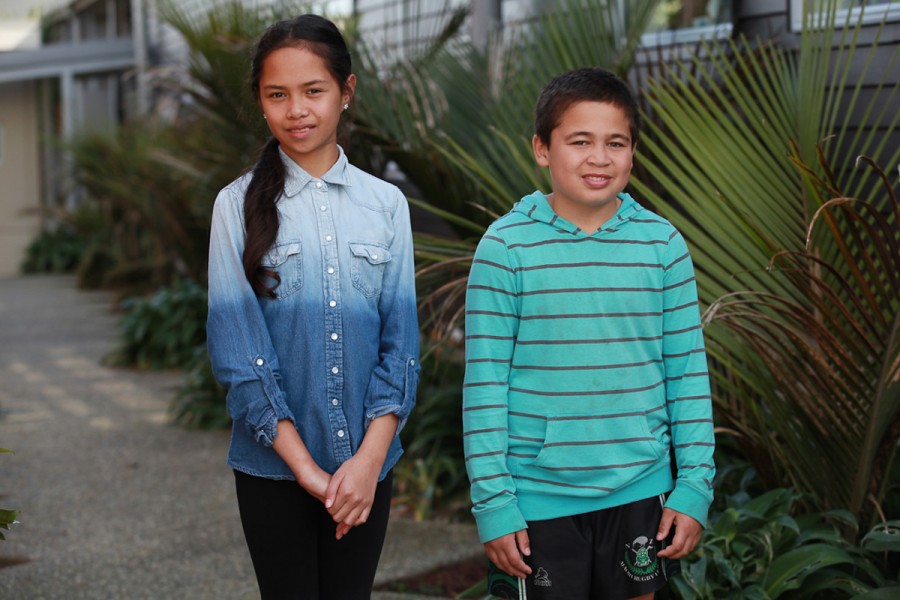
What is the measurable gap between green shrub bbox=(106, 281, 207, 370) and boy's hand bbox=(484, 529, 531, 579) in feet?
20.8

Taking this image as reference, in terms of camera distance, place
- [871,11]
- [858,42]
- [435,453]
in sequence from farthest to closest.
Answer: [435,453], [858,42], [871,11]

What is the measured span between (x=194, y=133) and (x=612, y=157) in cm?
627

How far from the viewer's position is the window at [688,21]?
5.37 m

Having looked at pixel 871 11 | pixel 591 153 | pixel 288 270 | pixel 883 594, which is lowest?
pixel 883 594

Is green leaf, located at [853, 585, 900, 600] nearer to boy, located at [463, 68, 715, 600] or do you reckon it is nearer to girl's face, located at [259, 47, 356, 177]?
boy, located at [463, 68, 715, 600]

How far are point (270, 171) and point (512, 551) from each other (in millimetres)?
847

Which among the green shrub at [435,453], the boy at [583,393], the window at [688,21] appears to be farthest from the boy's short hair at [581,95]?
the window at [688,21]

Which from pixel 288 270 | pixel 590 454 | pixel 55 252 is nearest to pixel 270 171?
pixel 288 270

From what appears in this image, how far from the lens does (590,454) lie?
2.03 meters

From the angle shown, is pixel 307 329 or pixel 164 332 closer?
pixel 307 329

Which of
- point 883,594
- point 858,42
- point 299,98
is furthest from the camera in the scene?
point 858,42

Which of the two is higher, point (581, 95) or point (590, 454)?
point (581, 95)

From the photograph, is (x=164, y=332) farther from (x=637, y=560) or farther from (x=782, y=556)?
(x=637, y=560)

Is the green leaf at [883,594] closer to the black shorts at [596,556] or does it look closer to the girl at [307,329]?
the black shorts at [596,556]
